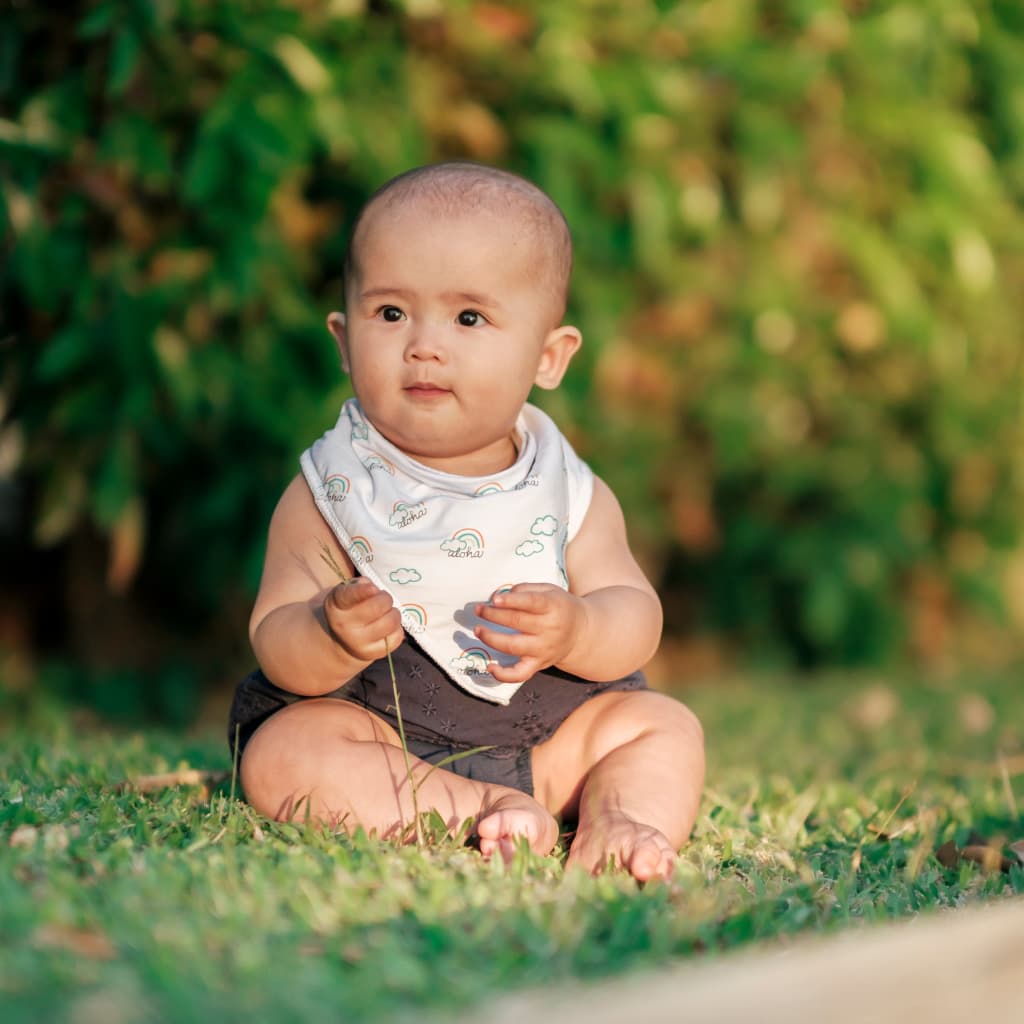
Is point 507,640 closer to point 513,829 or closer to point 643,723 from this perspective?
point 513,829

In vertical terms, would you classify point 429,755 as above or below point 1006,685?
above

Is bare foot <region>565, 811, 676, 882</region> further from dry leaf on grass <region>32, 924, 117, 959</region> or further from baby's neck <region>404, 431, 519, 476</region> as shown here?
dry leaf on grass <region>32, 924, 117, 959</region>

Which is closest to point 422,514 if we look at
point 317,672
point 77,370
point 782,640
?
point 317,672

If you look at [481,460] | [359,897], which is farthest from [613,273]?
[359,897]

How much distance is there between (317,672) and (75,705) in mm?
3286

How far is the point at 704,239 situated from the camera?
4.84 meters

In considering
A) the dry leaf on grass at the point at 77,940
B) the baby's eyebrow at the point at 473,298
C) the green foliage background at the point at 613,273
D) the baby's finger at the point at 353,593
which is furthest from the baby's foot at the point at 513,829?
the green foliage background at the point at 613,273

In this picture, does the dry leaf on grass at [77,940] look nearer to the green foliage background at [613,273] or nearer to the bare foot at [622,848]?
the bare foot at [622,848]

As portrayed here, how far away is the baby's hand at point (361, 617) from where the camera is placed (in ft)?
6.24

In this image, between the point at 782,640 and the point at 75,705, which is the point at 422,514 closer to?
the point at 75,705

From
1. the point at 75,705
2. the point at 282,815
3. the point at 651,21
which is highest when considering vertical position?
the point at 651,21

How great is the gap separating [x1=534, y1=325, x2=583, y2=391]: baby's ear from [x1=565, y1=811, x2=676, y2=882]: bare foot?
74 cm

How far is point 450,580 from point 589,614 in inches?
8.7

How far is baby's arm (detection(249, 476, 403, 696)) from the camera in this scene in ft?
6.33
